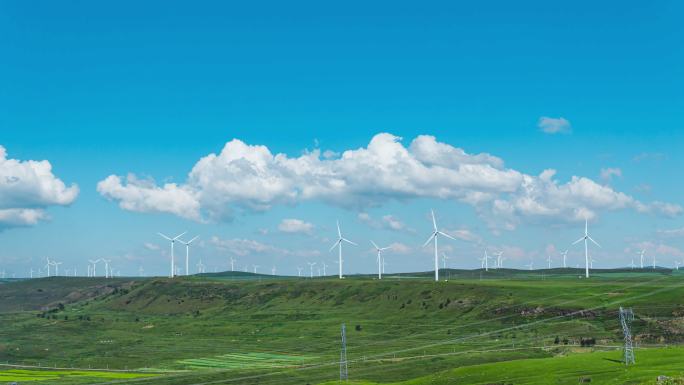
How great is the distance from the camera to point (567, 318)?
18312 cm

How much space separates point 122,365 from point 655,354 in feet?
419

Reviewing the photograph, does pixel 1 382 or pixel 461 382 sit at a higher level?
pixel 461 382

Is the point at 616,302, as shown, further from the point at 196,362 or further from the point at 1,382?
the point at 1,382

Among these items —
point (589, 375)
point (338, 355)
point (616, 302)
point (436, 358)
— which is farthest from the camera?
point (616, 302)

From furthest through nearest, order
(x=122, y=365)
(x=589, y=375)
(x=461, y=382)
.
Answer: (x=122, y=365) → (x=461, y=382) → (x=589, y=375)

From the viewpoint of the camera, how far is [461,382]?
3573 inches

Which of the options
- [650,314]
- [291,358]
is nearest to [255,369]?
[291,358]

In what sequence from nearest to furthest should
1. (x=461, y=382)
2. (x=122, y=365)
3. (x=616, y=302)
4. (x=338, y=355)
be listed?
(x=461, y=382) < (x=338, y=355) < (x=122, y=365) < (x=616, y=302)

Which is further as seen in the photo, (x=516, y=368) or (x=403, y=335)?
(x=403, y=335)

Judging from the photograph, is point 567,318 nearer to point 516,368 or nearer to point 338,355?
point 338,355

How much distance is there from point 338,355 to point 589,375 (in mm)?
89462

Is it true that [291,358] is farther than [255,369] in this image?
Yes

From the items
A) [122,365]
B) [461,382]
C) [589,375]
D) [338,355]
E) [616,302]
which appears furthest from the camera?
[616,302]

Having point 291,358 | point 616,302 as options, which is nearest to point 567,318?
point 616,302
